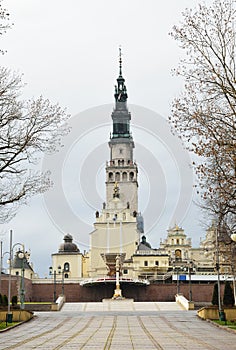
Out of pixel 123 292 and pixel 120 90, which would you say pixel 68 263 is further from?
pixel 120 90

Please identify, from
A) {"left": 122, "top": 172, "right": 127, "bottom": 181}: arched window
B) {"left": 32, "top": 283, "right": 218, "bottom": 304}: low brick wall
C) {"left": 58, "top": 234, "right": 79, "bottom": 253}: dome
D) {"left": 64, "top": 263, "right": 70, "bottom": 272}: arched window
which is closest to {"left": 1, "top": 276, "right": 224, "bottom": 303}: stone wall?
{"left": 32, "top": 283, "right": 218, "bottom": 304}: low brick wall

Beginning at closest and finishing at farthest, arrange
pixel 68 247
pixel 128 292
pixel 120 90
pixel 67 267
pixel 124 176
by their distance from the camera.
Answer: pixel 128 292
pixel 67 267
pixel 68 247
pixel 124 176
pixel 120 90

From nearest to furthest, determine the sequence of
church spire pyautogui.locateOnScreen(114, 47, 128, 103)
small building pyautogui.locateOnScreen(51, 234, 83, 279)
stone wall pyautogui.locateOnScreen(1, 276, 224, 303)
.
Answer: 1. stone wall pyautogui.locateOnScreen(1, 276, 224, 303)
2. small building pyautogui.locateOnScreen(51, 234, 83, 279)
3. church spire pyautogui.locateOnScreen(114, 47, 128, 103)

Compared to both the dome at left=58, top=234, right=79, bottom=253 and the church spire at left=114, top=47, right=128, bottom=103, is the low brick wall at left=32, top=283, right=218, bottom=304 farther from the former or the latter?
the church spire at left=114, top=47, right=128, bottom=103

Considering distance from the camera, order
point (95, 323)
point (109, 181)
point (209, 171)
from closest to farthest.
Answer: point (209, 171), point (95, 323), point (109, 181)

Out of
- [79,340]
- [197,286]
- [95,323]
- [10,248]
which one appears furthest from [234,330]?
[197,286]

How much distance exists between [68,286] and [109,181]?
158ft

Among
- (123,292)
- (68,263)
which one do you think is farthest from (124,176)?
(123,292)

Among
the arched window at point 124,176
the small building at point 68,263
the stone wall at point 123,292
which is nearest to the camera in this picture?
the stone wall at point 123,292

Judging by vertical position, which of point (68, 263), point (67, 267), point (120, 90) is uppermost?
point (120, 90)

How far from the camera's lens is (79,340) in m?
27.5

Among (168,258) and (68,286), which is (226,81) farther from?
(168,258)

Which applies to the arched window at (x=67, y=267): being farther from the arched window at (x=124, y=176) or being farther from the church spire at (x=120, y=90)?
the church spire at (x=120, y=90)

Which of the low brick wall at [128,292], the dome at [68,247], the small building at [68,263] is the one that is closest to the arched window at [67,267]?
the small building at [68,263]
